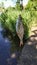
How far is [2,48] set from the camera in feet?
22.3

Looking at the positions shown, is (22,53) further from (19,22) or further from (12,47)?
(19,22)

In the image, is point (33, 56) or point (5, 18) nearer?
point (33, 56)

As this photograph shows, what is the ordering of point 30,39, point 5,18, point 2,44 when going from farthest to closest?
1. point 5,18
2. point 30,39
3. point 2,44

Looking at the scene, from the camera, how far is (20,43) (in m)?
7.00

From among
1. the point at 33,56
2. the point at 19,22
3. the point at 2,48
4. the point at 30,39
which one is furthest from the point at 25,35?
the point at 33,56

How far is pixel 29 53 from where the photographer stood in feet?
20.3

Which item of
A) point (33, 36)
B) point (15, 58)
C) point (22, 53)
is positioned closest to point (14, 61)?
point (15, 58)

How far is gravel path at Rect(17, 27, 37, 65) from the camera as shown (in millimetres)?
5449

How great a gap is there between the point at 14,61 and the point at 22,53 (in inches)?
28.6

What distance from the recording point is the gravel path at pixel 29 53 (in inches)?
215

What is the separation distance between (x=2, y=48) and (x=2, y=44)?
0.51 meters

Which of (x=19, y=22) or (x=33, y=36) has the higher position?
(x=19, y=22)

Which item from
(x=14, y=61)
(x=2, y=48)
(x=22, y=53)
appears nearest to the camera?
(x=14, y=61)

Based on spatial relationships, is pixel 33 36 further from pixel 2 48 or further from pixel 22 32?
pixel 2 48
